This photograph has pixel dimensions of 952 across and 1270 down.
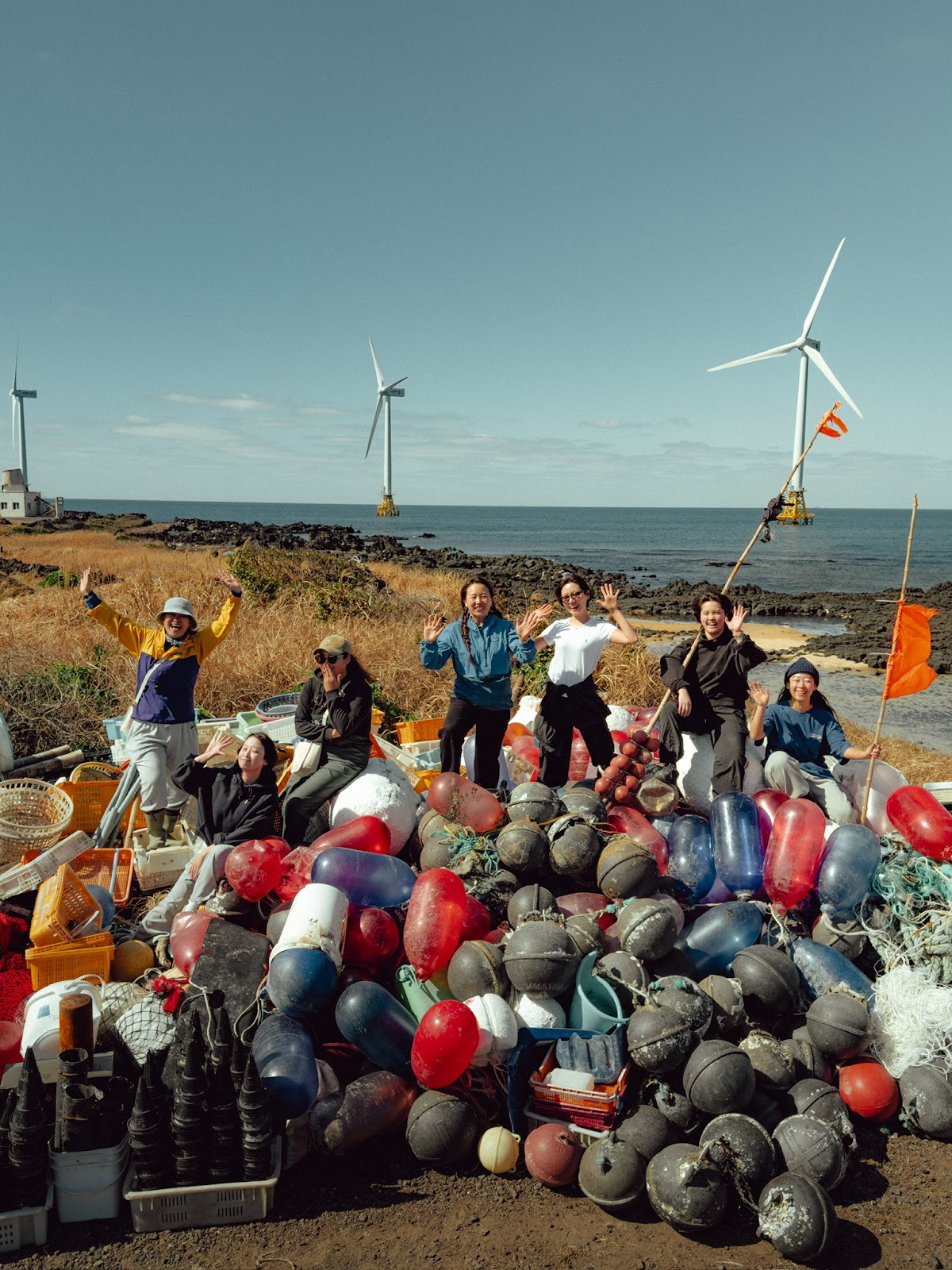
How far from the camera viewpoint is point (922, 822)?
5031 mm

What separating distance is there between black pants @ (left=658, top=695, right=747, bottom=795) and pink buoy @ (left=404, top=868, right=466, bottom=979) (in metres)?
2.49

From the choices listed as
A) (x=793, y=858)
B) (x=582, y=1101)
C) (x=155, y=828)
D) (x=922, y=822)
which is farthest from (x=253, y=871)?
(x=922, y=822)

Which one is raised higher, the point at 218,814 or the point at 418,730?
the point at 218,814

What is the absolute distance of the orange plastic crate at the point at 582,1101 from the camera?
12.5ft

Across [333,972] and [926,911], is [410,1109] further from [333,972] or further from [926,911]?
[926,911]

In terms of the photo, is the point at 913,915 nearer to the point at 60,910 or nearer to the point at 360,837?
the point at 360,837

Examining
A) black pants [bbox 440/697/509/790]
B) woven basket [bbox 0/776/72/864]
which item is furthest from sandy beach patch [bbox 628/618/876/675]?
woven basket [bbox 0/776/72/864]

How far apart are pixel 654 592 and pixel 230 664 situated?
29.3 meters

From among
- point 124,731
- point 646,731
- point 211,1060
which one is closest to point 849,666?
point 646,731

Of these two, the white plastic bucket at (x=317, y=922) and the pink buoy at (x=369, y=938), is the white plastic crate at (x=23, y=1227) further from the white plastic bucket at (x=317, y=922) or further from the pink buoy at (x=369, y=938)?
the pink buoy at (x=369, y=938)

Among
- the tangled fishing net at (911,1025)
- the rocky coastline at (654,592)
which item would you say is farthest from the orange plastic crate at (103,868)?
the rocky coastline at (654,592)

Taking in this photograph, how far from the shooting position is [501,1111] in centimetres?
409

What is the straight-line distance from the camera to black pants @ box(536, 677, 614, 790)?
21.7ft

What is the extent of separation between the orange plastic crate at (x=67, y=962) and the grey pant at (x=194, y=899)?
489 millimetres
